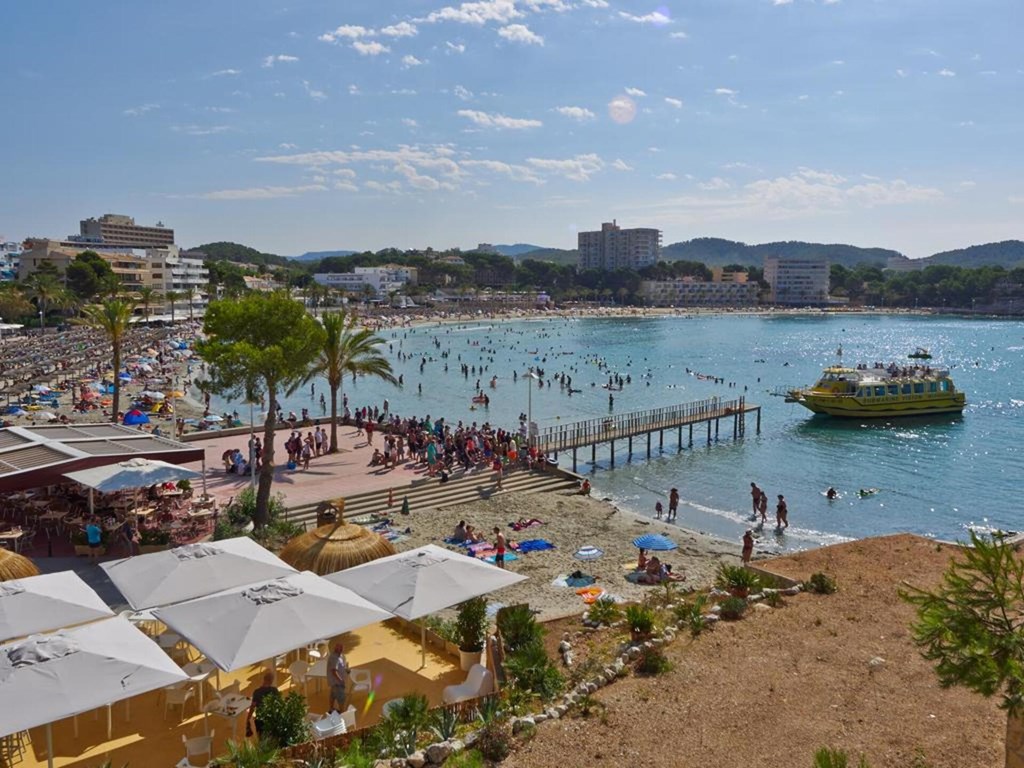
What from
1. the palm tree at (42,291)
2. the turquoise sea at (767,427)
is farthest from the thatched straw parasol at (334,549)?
the palm tree at (42,291)

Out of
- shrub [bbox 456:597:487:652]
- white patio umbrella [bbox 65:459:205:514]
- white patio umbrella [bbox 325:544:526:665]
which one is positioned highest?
white patio umbrella [bbox 65:459:205:514]

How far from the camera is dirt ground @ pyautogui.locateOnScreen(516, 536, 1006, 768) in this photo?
9.31 metres

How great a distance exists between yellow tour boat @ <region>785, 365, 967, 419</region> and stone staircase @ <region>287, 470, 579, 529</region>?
29.0 m

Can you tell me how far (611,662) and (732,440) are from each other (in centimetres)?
3518

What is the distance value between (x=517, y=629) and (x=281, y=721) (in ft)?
14.3

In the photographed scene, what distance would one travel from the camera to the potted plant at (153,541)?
17.7 m

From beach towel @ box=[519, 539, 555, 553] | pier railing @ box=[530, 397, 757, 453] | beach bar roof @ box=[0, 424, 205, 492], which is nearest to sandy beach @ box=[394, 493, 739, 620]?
beach towel @ box=[519, 539, 555, 553]

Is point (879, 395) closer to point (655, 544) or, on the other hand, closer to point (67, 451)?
point (655, 544)

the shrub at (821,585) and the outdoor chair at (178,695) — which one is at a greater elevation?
the outdoor chair at (178,695)

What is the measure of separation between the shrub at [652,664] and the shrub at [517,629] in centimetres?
151

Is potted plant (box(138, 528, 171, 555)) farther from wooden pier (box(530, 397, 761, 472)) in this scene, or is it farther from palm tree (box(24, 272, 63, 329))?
palm tree (box(24, 272, 63, 329))

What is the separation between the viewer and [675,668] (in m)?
11.8

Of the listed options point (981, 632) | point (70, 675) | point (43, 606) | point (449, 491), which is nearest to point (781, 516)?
point (449, 491)

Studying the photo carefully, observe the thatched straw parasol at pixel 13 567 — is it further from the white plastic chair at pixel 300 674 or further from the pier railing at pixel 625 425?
the pier railing at pixel 625 425
